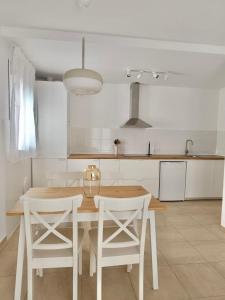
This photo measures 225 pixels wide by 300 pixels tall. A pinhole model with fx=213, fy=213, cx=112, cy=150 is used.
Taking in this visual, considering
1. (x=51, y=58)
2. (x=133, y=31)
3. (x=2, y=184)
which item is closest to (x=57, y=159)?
(x=2, y=184)

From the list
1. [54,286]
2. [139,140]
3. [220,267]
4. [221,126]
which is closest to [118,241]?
[54,286]

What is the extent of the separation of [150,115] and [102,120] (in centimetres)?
104

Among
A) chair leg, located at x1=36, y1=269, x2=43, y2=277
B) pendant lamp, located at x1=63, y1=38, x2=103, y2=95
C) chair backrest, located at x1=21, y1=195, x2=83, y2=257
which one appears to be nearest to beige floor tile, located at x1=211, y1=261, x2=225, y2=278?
chair backrest, located at x1=21, y1=195, x2=83, y2=257

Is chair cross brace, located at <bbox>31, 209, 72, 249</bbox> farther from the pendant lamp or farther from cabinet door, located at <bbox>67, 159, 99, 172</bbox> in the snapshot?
cabinet door, located at <bbox>67, 159, 99, 172</bbox>

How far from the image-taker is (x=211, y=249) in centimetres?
248

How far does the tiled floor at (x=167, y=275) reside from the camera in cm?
174

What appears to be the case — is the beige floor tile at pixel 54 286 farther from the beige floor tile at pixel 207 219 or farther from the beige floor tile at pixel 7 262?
the beige floor tile at pixel 207 219

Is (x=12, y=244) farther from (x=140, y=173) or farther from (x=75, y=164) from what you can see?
(x=140, y=173)

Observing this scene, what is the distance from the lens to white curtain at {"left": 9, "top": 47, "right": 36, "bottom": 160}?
2428mm

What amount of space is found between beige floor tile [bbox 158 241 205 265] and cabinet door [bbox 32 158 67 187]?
6.83 feet

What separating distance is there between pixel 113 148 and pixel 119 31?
2.61 m

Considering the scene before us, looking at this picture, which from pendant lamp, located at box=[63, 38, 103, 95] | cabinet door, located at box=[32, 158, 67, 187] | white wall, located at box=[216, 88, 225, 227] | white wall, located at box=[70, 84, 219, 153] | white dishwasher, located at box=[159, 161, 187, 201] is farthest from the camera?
white wall, located at box=[216, 88, 225, 227]

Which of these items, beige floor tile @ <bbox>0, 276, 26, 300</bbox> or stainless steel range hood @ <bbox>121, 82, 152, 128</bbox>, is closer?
beige floor tile @ <bbox>0, 276, 26, 300</bbox>

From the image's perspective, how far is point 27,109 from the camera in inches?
117
